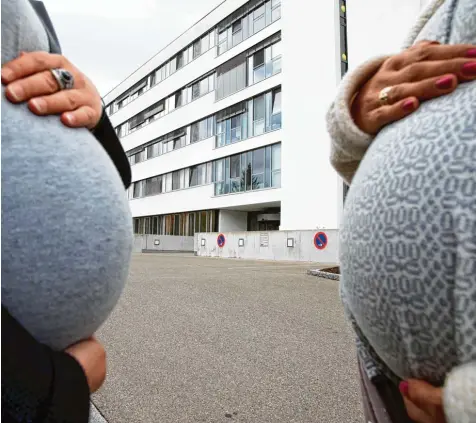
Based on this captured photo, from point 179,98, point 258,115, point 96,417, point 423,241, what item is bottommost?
point 96,417

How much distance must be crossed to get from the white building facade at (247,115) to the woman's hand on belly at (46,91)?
9430 mm

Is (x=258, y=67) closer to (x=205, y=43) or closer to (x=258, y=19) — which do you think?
(x=258, y=19)

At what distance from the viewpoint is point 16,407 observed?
73cm

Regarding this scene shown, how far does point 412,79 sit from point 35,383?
1.02 m

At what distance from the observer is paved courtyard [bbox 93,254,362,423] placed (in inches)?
78.4

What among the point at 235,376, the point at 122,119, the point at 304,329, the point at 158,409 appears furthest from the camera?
the point at 122,119

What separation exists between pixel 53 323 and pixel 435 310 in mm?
760

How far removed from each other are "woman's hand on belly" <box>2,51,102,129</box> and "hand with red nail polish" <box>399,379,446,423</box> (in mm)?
930

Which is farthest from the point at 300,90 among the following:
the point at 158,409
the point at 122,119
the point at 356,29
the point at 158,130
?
the point at 122,119

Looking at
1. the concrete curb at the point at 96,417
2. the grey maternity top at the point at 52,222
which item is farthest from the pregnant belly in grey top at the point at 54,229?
the concrete curb at the point at 96,417

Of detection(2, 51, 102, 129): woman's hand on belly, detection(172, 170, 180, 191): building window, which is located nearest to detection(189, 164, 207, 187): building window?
detection(172, 170, 180, 191): building window

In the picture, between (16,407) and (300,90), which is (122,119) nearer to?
(300,90)

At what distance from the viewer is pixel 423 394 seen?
0.81 meters

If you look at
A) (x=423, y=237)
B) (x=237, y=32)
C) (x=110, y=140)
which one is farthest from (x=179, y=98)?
(x=423, y=237)
